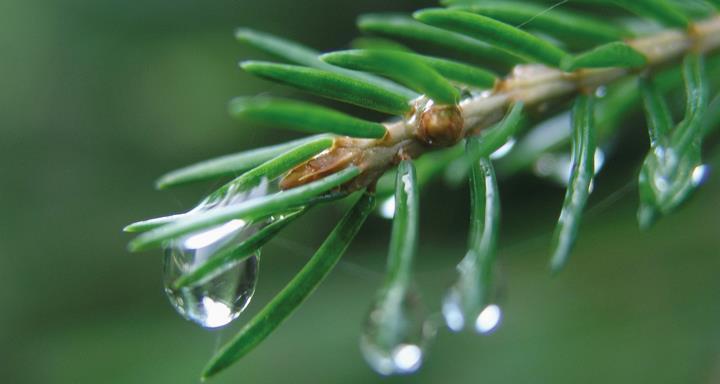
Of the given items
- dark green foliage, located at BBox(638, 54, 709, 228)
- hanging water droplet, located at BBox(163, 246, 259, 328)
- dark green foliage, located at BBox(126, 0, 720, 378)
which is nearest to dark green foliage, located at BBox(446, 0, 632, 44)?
A: dark green foliage, located at BBox(126, 0, 720, 378)

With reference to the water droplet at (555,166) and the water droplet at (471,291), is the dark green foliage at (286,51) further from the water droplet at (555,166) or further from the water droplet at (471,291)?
the water droplet at (555,166)

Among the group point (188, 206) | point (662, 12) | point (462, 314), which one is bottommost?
point (188, 206)

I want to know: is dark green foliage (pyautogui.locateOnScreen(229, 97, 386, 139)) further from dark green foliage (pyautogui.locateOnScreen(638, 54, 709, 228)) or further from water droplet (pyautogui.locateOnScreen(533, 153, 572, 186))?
water droplet (pyautogui.locateOnScreen(533, 153, 572, 186))

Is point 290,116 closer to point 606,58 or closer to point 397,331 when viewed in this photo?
point 397,331

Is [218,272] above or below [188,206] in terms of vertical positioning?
above

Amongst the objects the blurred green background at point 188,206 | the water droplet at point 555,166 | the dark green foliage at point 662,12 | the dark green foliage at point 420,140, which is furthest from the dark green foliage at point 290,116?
the blurred green background at point 188,206

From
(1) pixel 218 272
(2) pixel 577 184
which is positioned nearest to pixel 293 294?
(1) pixel 218 272

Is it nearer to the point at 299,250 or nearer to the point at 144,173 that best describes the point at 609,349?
the point at 299,250
